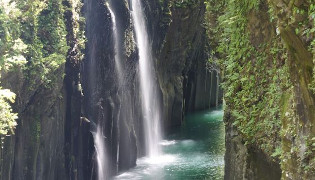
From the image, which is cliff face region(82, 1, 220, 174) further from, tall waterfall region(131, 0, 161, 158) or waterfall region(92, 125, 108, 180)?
tall waterfall region(131, 0, 161, 158)

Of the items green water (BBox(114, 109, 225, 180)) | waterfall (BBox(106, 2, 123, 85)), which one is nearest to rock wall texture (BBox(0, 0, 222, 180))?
waterfall (BBox(106, 2, 123, 85))

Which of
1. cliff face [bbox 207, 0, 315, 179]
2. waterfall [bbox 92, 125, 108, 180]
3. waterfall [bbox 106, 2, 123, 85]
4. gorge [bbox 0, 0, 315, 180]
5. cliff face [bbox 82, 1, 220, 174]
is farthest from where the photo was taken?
waterfall [bbox 106, 2, 123, 85]

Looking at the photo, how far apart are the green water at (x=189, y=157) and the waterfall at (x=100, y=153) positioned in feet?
2.72

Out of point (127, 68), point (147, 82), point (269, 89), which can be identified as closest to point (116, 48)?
point (127, 68)

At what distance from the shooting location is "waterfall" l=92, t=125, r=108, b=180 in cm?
1709

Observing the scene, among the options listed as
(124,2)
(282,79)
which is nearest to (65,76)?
(124,2)

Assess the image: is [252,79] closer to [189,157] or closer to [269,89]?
[269,89]

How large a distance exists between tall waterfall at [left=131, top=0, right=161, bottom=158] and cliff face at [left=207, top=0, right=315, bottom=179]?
13.3 meters

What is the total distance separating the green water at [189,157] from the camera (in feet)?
58.1

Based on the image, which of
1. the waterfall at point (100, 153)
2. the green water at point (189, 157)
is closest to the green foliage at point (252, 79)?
the green water at point (189, 157)

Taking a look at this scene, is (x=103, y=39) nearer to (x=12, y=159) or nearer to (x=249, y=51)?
(x=12, y=159)

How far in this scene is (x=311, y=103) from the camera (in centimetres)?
436

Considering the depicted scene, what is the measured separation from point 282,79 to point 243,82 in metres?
1.72

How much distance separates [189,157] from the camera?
68.4 ft
